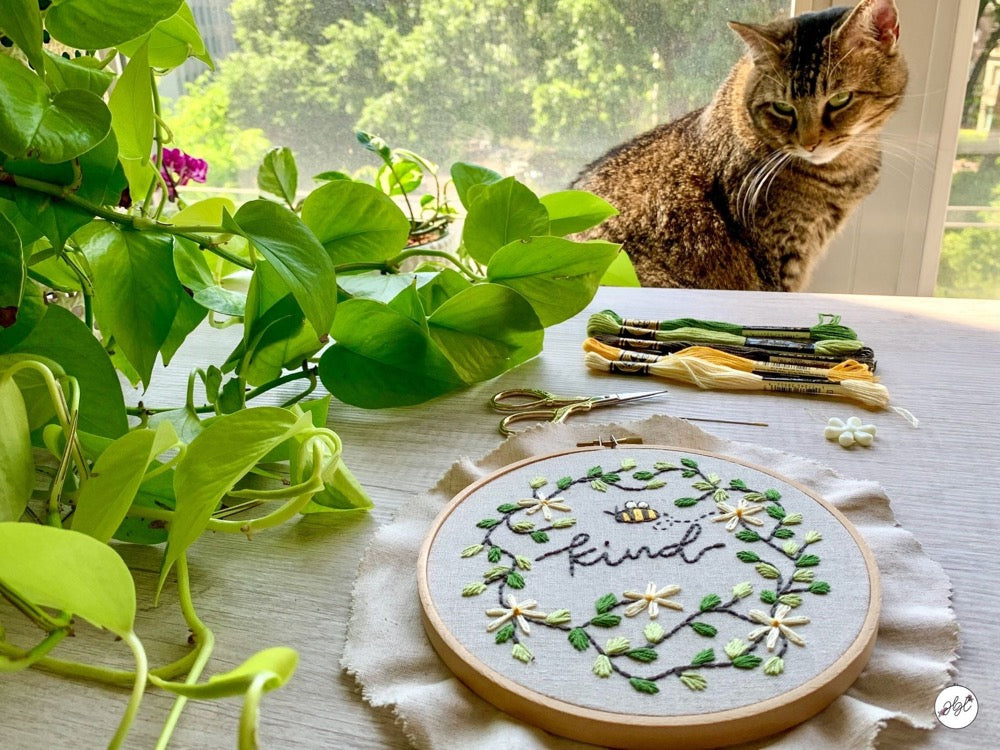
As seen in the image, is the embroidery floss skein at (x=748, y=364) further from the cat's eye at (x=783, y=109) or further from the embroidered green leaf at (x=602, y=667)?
the cat's eye at (x=783, y=109)

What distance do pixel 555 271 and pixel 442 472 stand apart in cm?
16

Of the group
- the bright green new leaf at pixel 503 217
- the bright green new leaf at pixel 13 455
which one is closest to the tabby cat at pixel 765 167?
the bright green new leaf at pixel 503 217

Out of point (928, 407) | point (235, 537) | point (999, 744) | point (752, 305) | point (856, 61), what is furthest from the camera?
point (856, 61)

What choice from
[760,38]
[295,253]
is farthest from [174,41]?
[760,38]

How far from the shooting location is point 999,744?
1.06 feet

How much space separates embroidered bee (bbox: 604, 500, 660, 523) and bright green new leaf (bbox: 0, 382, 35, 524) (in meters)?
0.28

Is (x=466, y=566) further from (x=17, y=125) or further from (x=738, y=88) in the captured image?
(x=738, y=88)

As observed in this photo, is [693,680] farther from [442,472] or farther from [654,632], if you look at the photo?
[442,472]

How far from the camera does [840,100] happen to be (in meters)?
0.96

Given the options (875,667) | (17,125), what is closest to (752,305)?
(875,667)

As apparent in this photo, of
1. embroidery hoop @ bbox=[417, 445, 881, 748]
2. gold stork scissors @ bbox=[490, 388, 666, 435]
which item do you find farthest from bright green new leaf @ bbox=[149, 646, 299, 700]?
gold stork scissors @ bbox=[490, 388, 666, 435]

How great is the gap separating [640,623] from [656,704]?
1.8 inches

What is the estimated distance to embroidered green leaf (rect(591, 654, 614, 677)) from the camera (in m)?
0.34

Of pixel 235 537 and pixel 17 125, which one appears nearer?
pixel 17 125
